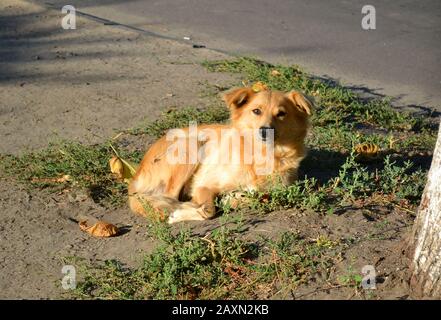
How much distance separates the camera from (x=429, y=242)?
4176mm

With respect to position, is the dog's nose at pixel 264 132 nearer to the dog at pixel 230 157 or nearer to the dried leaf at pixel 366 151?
the dog at pixel 230 157

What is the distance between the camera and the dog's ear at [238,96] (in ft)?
19.6

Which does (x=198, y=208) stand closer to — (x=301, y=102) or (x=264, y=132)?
(x=264, y=132)

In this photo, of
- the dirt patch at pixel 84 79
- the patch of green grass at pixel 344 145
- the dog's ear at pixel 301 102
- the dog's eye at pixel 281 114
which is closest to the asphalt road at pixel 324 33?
the patch of green grass at pixel 344 145

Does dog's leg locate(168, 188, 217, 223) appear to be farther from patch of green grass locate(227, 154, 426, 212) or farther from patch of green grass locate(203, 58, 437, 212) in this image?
patch of green grass locate(203, 58, 437, 212)

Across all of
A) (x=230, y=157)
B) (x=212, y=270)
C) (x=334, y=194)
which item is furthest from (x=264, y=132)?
(x=212, y=270)

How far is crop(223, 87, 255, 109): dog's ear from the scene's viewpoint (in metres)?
5.98

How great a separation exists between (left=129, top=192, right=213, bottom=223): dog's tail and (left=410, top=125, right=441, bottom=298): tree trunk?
1.80 m

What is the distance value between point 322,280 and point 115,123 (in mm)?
3863

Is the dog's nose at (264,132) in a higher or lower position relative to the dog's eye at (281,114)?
lower

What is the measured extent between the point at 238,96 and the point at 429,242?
229 centimetres

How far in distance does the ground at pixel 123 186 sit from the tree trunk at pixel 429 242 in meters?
0.12

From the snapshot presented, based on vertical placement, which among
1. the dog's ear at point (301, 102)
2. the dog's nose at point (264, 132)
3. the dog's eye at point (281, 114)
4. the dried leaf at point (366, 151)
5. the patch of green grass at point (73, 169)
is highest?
the dog's ear at point (301, 102)

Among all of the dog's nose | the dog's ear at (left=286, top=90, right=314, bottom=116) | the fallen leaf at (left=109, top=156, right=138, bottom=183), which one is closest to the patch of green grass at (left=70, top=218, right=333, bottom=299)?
the dog's nose
